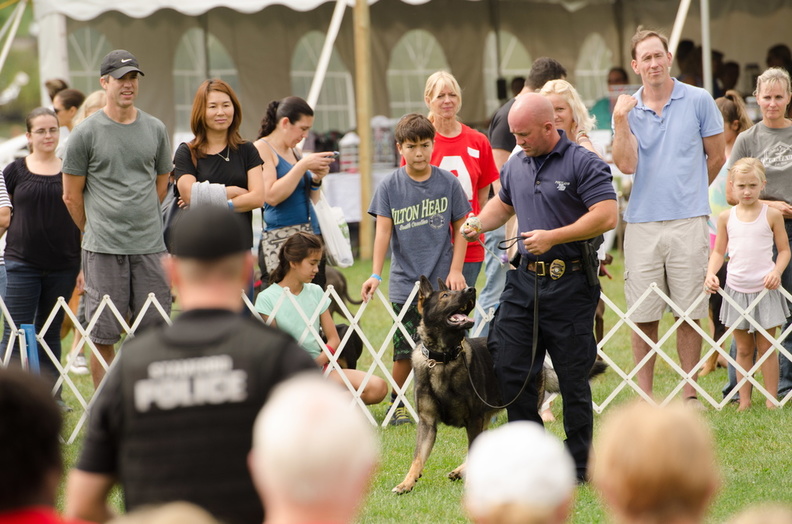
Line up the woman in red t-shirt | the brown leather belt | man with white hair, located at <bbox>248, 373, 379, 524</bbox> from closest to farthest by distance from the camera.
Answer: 1. man with white hair, located at <bbox>248, 373, 379, 524</bbox>
2. the brown leather belt
3. the woman in red t-shirt

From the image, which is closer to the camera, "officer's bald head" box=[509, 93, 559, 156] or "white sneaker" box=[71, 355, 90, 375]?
"officer's bald head" box=[509, 93, 559, 156]

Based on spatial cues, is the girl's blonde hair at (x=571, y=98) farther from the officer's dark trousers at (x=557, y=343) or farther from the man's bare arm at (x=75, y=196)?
the man's bare arm at (x=75, y=196)

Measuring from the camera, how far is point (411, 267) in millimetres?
6145

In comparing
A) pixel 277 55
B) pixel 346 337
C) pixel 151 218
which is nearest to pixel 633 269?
pixel 346 337

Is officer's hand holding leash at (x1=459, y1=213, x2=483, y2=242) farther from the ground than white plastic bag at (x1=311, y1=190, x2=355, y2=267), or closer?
farther from the ground

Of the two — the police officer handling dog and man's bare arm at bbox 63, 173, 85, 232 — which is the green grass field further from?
man's bare arm at bbox 63, 173, 85, 232

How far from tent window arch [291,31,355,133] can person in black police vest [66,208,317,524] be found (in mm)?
13699

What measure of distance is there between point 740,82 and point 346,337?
11980 mm

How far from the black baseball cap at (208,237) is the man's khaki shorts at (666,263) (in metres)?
4.19

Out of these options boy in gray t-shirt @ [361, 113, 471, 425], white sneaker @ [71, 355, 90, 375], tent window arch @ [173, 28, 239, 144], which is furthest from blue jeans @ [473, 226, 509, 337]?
Result: tent window arch @ [173, 28, 239, 144]

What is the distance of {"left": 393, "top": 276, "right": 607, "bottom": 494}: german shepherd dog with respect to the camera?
5172 millimetres

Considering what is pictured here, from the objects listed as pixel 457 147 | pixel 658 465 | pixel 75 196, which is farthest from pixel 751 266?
pixel 658 465

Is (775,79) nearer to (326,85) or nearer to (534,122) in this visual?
(534,122)

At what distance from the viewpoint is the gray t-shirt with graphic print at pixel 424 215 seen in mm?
6062
